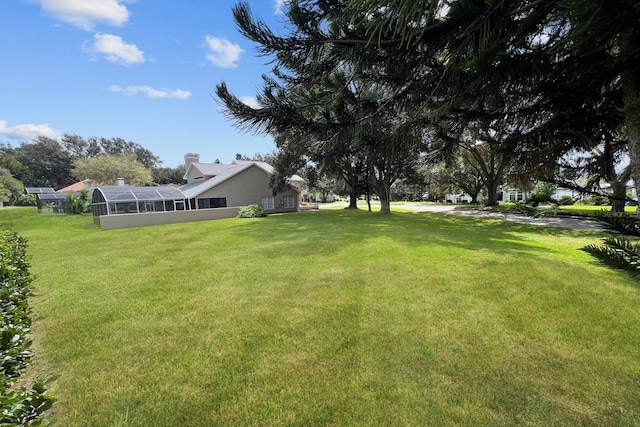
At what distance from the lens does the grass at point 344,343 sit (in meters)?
2.45

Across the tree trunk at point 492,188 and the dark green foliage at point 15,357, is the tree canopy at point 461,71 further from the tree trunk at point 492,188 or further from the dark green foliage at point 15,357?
the tree trunk at point 492,188

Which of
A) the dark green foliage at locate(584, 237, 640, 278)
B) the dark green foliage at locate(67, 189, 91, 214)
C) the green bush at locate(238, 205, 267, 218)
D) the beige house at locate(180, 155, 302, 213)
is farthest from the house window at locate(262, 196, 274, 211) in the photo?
the dark green foliage at locate(584, 237, 640, 278)

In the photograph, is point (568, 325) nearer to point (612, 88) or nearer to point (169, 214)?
point (612, 88)

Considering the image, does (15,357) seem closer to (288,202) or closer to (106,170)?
(288,202)

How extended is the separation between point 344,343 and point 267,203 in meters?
24.3

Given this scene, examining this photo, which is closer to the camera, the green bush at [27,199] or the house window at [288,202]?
the house window at [288,202]

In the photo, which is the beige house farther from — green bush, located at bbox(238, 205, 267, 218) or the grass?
the grass

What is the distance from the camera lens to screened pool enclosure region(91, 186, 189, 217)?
58.2 ft

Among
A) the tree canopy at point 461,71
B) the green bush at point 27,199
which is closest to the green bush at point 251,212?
the tree canopy at point 461,71

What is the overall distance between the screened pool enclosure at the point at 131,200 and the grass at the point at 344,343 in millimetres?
12925

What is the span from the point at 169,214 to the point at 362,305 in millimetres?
17754

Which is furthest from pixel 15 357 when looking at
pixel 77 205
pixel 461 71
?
pixel 77 205

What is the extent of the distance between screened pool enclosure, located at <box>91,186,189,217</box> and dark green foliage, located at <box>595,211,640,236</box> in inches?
866

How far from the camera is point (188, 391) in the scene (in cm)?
269
